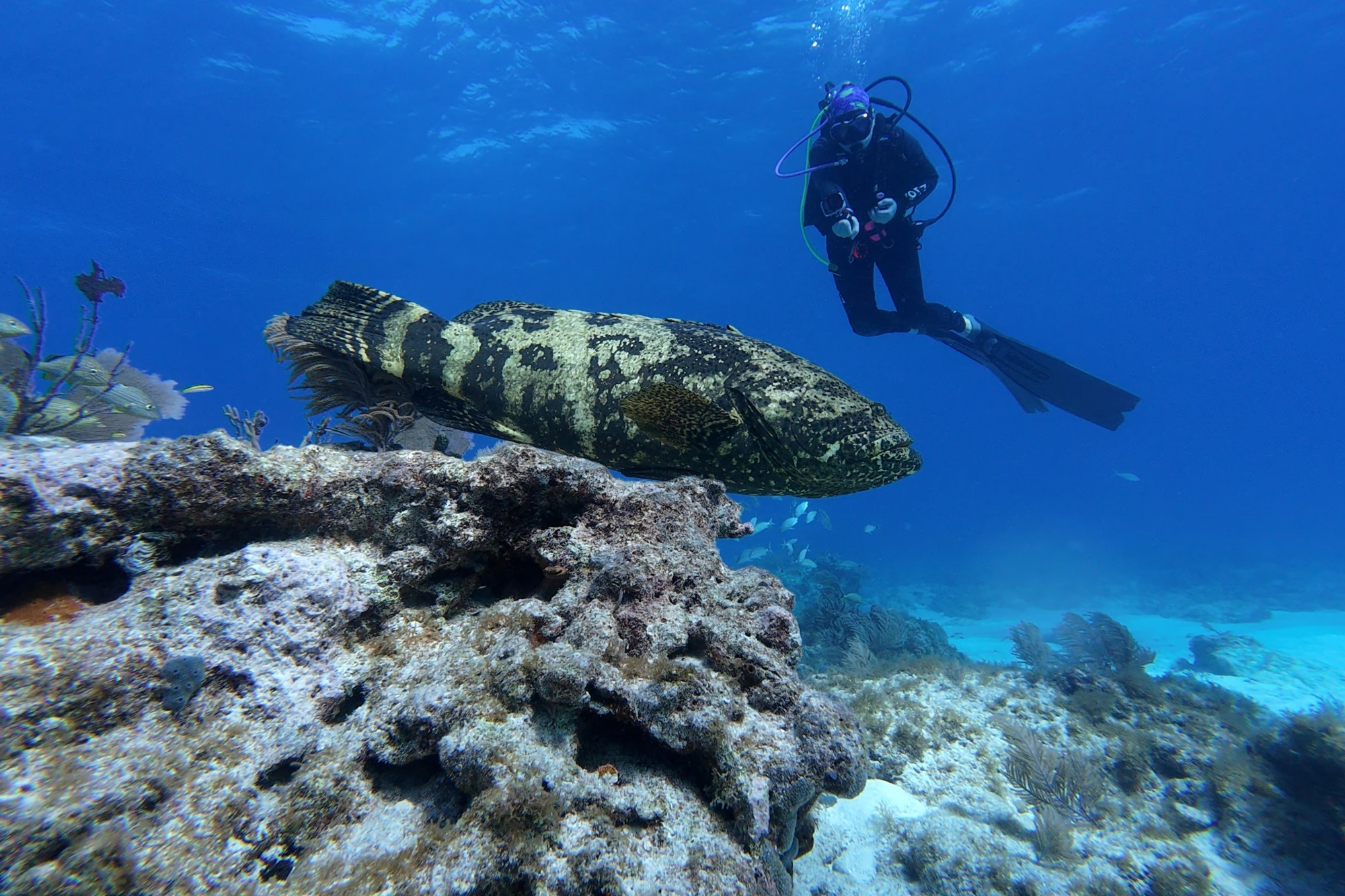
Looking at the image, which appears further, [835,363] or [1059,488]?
[835,363]

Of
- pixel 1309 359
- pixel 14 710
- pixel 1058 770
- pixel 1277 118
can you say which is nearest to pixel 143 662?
pixel 14 710

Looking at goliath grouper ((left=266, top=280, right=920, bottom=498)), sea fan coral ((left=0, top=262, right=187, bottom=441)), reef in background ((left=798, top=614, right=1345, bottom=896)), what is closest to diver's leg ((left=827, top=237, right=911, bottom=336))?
goliath grouper ((left=266, top=280, right=920, bottom=498))

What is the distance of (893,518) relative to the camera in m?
83.8

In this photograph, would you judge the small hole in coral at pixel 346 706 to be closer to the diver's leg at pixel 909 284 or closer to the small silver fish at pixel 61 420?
the small silver fish at pixel 61 420

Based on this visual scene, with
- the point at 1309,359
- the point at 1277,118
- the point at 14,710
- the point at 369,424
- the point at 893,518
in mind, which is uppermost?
the point at 1309,359

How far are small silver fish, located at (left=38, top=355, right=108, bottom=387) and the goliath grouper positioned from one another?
154 inches

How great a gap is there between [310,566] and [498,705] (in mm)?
1034

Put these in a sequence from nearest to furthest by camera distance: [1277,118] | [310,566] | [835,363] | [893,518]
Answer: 1. [310,566]
2. [1277,118]
3. [893,518]
4. [835,363]

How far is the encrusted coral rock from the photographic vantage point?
1.49 metres

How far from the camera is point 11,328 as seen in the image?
605cm

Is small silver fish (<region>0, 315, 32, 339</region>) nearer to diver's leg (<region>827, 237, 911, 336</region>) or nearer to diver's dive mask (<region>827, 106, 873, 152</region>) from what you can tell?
diver's leg (<region>827, 237, 911, 336</region>)

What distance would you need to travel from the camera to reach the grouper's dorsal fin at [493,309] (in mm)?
4762

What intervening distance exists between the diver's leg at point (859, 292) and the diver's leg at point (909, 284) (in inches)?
9.8

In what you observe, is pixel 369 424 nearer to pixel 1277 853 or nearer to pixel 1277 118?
pixel 1277 853
